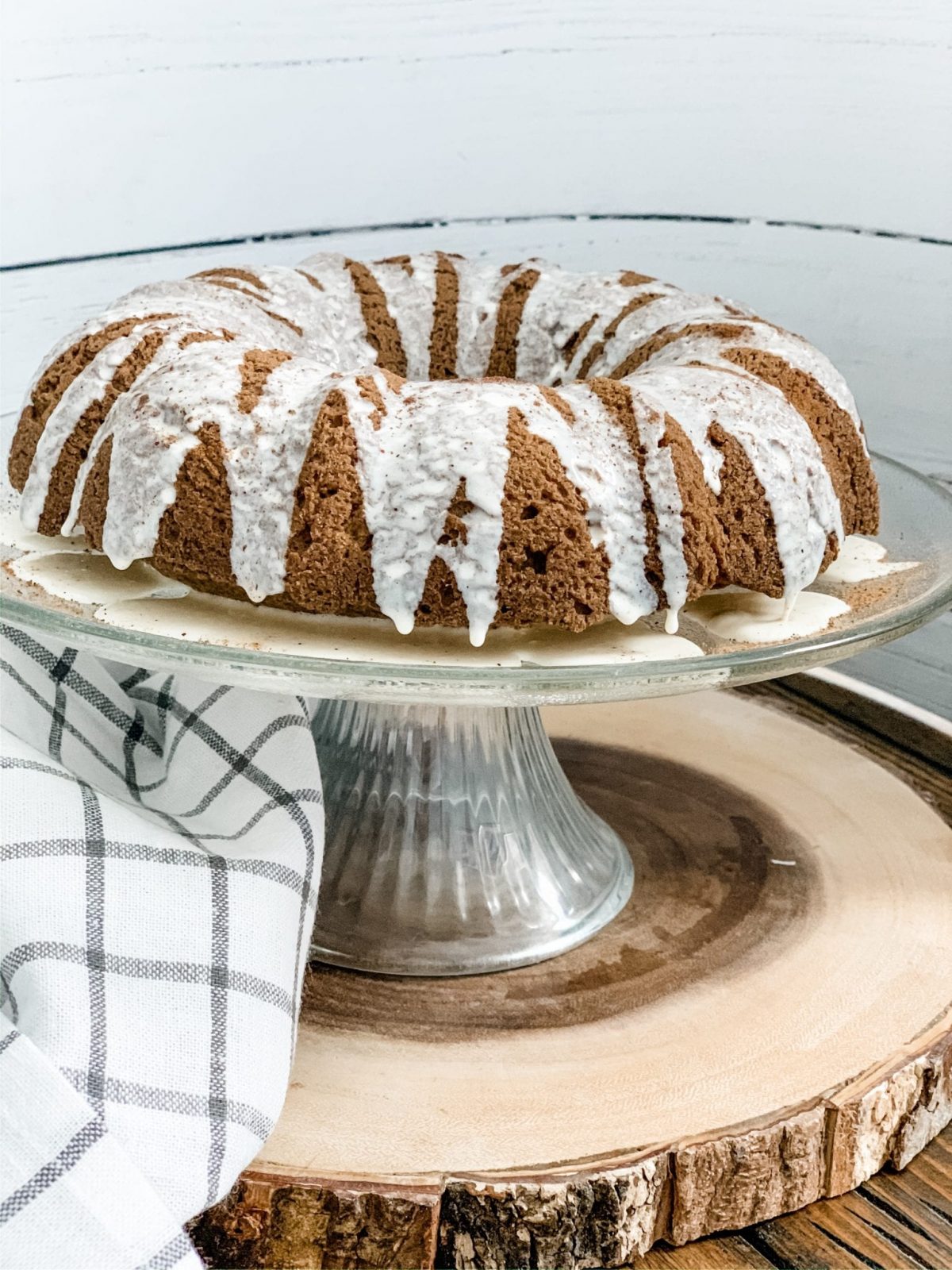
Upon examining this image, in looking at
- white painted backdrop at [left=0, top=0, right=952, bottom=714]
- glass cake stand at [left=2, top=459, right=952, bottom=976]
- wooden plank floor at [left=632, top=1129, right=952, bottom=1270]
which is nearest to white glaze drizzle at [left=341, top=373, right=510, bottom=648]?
glass cake stand at [left=2, top=459, right=952, bottom=976]

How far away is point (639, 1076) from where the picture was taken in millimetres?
979

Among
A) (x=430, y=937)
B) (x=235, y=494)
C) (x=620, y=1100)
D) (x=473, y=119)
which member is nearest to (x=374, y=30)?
(x=473, y=119)

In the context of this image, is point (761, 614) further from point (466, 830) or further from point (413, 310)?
point (413, 310)

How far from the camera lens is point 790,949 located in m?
1.13

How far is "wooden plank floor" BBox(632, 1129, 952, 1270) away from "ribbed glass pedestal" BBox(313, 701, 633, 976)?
25 cm

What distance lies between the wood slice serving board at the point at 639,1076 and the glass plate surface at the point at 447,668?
0.26m

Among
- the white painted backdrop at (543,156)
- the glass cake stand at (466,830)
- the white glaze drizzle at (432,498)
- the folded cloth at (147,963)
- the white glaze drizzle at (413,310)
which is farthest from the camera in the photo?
the white painted backdrop at (543,156)

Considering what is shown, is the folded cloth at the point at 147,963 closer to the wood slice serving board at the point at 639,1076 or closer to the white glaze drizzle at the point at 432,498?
the wood slice serving board at the point at 639,1076

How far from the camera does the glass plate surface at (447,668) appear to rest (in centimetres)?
87

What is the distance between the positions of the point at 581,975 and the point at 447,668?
339mm

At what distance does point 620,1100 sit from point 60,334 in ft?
3.72

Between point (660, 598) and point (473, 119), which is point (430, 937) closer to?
point (660, 598)

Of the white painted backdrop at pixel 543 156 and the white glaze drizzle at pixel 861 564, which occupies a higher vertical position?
the white painted backdrop at pixel 543 156

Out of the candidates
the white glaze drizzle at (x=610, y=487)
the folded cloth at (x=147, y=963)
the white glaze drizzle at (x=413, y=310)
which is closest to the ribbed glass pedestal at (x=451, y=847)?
the folded cloth at (x=147, y=963)
